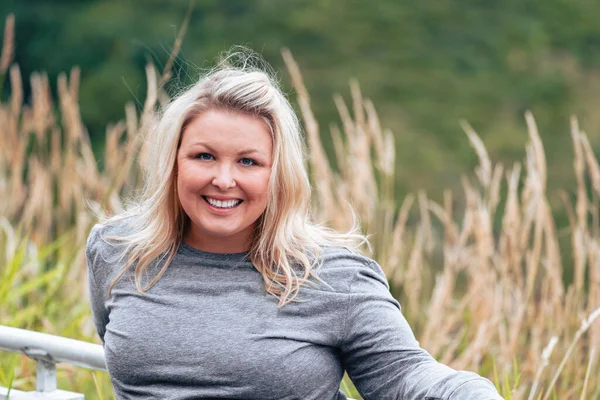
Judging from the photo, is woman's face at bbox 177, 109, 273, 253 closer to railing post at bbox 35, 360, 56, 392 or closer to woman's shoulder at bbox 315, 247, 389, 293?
woman's shoulder at bbox 315, 247, 389, 293

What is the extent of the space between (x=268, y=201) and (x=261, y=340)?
8.1 inches

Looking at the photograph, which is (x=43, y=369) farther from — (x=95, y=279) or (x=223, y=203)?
(x=223, y=203)

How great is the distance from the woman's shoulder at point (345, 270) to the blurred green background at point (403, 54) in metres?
7.72

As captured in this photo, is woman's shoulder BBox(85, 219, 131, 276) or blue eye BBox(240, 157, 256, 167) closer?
blue eye BBox(240, 157, 256, 167)

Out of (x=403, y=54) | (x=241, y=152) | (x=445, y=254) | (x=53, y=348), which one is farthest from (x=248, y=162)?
(x=403, y=54)

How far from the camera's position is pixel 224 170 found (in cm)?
141

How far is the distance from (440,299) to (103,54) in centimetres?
804

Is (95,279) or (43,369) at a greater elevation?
(95,279)

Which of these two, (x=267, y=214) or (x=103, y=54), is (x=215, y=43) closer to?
(x=103, y=54)

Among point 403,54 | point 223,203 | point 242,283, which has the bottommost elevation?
point 242,283

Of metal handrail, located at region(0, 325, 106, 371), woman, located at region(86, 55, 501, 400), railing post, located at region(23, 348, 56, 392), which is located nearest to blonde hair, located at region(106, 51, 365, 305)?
woman, located at region(86, 55, 501, 400)

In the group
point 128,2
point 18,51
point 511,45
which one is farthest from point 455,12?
point 18,51

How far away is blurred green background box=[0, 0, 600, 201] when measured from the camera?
374 inches

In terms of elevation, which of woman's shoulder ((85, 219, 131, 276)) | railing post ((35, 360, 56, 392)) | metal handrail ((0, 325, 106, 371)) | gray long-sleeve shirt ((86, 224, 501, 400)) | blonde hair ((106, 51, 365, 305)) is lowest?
railing post ((35, 360, 56, 392))
